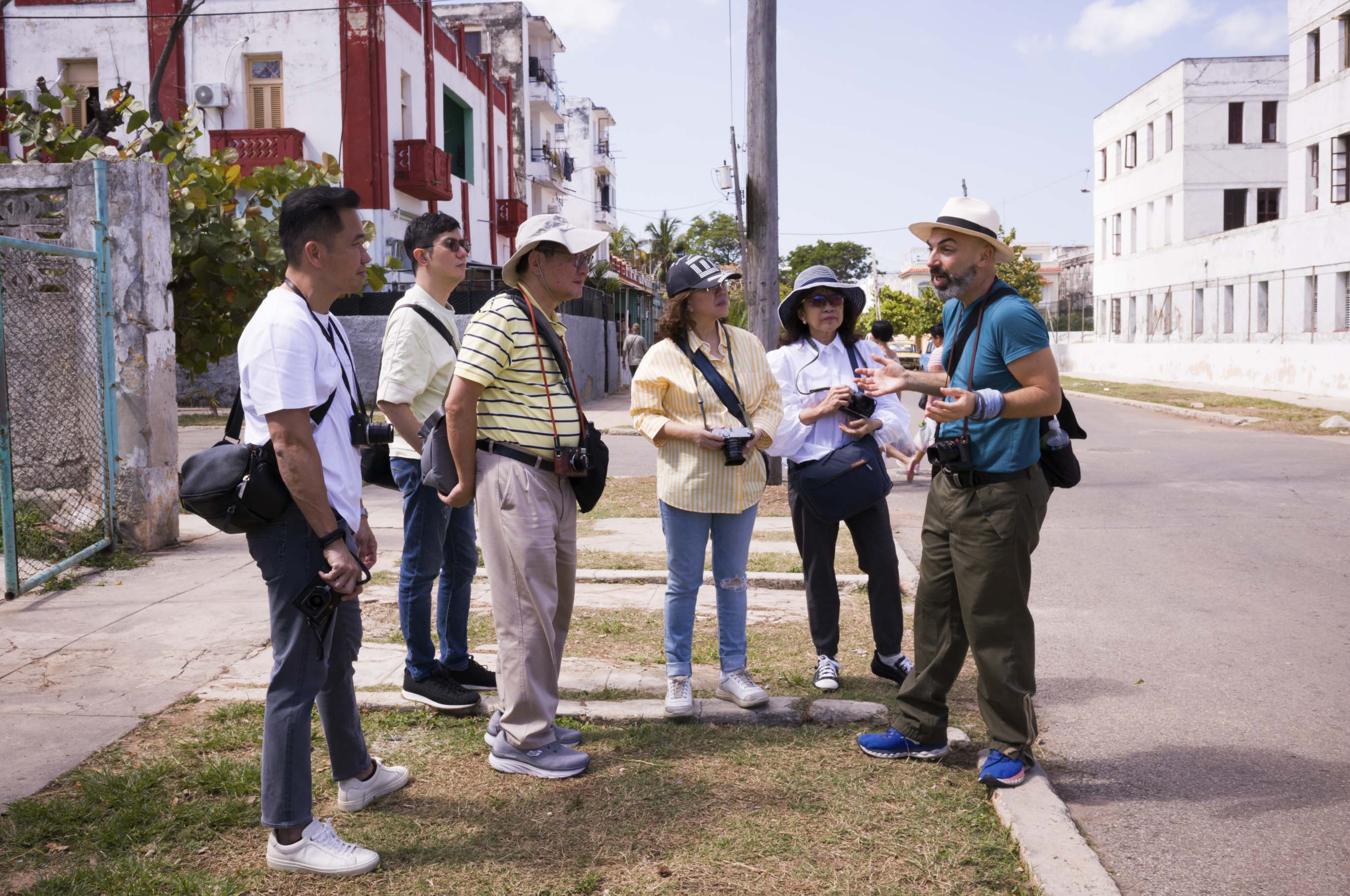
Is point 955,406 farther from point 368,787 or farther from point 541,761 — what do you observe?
point 368,787

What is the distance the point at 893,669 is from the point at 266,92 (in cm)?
2172

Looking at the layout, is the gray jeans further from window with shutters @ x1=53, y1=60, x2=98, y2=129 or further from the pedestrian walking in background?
window with shutters @ x1=53, y1=60, x2=98, y2=129

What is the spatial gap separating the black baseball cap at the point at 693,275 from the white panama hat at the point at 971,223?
0.87m

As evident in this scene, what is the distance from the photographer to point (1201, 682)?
5.28 meters

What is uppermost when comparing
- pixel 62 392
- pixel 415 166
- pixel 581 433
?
pixel 415 166

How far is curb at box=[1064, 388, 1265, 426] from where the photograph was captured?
19375mm

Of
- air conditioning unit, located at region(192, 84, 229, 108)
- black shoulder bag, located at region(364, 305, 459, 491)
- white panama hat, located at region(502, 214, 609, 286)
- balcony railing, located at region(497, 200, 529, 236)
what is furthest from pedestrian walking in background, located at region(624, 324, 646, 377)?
white panama hat, located at region(502, 214, 609, 286)

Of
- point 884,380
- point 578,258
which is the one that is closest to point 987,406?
point 884,380

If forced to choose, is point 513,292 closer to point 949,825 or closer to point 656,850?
point 656,850

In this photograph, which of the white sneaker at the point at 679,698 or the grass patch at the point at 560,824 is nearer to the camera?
the grass patch at the point at 560,824

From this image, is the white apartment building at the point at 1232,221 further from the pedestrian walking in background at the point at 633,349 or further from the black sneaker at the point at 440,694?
the black sneaker at the point at 440,694

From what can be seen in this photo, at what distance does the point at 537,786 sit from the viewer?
3.99 metres

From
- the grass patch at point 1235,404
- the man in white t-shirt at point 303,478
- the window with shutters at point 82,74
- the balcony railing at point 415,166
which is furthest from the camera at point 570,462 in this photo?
the window with shutters at point 82,74

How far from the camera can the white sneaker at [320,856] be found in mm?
3303
